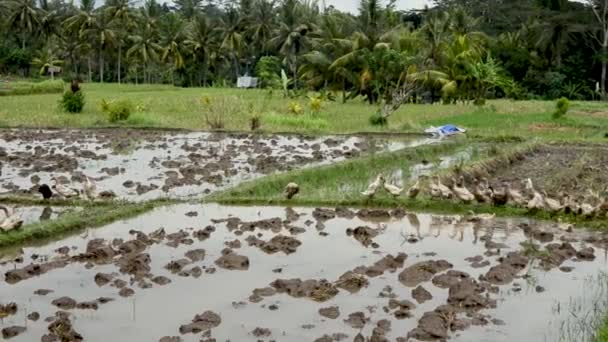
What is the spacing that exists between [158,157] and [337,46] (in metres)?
19.4

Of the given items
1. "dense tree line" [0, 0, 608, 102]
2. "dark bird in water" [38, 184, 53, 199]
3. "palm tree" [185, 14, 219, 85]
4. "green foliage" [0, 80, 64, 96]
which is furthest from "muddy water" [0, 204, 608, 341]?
"palm tree" [185, 14, 219, 85]

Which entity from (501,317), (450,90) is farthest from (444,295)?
(450,90)

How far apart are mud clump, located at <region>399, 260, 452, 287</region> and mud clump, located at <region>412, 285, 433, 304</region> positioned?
0.21 m

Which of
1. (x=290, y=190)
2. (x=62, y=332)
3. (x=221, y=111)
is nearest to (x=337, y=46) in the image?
(x=221, y=111)

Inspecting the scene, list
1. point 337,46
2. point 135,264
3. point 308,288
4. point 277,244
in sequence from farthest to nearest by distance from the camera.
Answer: point 337,46, point 277,244, point 135,264, point 308,288

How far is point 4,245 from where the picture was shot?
671 centimetres

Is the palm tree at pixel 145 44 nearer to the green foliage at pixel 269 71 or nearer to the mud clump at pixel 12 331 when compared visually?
the green foliage at pixel 269 71

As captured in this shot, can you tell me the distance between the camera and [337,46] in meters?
31.2

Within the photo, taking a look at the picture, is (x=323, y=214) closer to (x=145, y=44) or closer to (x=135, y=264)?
(x=135, y=264)

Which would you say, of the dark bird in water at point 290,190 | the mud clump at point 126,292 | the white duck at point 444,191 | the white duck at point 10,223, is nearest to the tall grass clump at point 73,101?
the dark bird in water at point 290,190

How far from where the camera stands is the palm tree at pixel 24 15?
4447 cm

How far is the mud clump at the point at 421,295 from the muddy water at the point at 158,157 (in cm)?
463

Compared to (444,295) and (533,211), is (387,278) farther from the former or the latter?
(533,211)

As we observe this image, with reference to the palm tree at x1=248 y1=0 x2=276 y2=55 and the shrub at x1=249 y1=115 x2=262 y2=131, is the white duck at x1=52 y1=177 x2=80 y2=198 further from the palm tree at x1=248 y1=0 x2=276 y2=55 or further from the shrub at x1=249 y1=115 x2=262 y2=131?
the palm tree at x1=248 y1=0 x2=276 y2=55
